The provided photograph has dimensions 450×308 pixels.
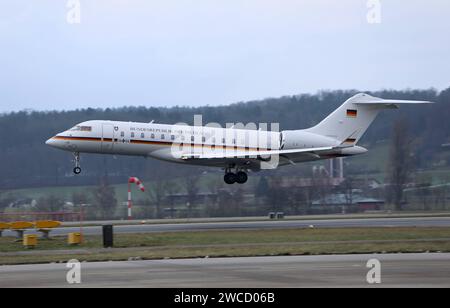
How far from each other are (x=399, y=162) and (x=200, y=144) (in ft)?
92.9

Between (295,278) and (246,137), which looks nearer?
(295,278)

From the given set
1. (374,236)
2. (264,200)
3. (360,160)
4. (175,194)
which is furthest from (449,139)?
(374,236)

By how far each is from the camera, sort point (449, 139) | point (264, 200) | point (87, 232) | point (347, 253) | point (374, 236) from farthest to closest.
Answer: point (449, 139)
point (264, 200)
point (87, 232)
point (374, 236)
point (347, 253)

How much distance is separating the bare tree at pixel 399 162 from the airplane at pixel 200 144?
20.9m

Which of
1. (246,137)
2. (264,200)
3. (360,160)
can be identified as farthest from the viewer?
(360,160)

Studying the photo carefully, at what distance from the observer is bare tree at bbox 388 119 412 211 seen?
2751 inches

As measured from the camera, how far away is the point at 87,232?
142ft

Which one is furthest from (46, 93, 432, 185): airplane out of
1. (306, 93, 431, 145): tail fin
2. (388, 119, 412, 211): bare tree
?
(388, 119, 412, 211): bare tree

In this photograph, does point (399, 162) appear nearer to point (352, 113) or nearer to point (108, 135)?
point (352, 113)

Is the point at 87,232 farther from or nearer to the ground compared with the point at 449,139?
nearer to the ground

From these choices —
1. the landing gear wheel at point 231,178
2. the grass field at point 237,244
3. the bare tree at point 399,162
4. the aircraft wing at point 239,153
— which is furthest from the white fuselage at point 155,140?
the bare tree at point 399,162

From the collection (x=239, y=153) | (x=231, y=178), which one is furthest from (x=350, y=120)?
(x=231, y=178)
